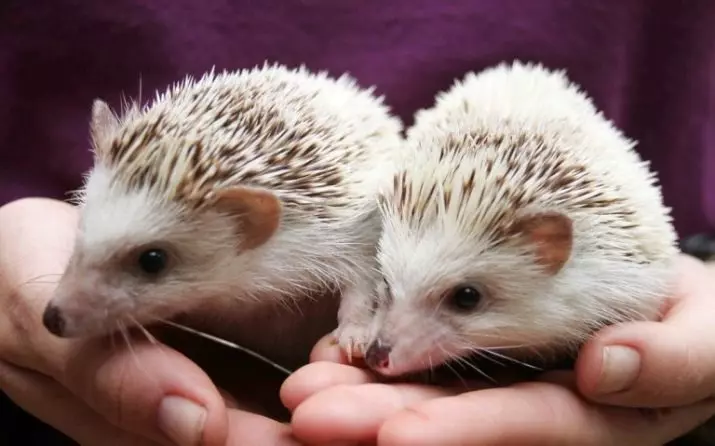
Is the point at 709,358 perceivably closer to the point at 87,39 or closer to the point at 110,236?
the point at 110,236

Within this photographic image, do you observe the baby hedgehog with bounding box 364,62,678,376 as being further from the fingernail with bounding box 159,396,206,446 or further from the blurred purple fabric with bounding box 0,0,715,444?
the blurred purple fabric with bounding box 0,0,715,444

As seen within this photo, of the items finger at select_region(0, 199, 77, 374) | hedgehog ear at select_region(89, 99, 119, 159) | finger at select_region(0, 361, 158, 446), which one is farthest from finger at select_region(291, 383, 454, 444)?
hedgehog ear at select_region(89, 99, 119, 159)

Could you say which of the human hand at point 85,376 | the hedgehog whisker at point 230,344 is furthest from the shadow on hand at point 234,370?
the human hand at point 85,376

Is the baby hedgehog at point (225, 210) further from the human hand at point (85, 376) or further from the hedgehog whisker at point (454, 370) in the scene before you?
the hedgehog whisker at point (454, 370)

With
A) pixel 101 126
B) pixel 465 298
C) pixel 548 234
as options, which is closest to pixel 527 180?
pixel 548 234

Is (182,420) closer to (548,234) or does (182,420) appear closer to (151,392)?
(151,392)

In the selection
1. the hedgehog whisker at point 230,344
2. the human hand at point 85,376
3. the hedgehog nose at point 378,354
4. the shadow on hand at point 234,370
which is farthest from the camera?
the shadow on hand at point 234,370

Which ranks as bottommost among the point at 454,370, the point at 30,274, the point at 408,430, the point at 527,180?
the point at 408,430
